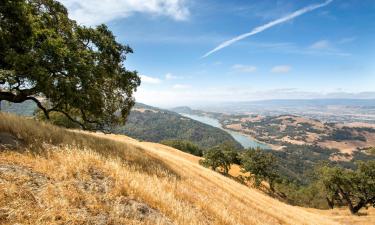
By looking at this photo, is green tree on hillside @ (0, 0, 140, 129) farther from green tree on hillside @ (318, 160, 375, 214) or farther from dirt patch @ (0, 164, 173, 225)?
green tree on hillside @ (318, 160, 375, 214)

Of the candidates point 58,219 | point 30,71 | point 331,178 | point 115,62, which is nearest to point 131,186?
point 58,219

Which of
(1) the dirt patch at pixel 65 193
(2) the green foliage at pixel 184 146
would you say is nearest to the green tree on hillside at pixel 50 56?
(1) the dirt patch at pixel 65 193

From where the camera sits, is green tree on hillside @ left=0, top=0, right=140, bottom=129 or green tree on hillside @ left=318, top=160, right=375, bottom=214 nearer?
green tree on hillside @ left=0, top=0, right=140, bottom=129

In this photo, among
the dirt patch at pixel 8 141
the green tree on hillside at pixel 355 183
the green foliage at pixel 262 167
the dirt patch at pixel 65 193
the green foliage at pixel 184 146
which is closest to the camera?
the dirt patch at pixel 65 193

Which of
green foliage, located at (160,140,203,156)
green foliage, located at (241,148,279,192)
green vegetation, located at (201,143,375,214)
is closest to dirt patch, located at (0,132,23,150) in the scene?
green vegetation, located at (201,143,375,214)

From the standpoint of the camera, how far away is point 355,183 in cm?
5866

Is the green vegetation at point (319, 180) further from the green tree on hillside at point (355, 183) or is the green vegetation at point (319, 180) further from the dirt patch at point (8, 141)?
the dirt patch at point (8, 141)

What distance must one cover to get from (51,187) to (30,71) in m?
9.43

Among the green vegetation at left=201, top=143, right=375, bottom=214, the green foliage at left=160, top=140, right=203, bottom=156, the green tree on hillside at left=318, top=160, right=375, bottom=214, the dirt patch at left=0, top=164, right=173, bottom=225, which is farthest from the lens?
the green foliage at left=160, top=140, right=203, bottom=156

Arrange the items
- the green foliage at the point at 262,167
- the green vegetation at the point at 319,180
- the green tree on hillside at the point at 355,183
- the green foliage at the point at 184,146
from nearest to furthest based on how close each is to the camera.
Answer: the green tree on hillside at the point at 355,183
the green vegetation at the point at 319,180
the green foliage at the point at 262,167
the green foliage at the point at 184,146

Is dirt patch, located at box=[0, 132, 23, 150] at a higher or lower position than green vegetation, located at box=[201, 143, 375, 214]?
higher

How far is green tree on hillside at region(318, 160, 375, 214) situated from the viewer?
57344mm

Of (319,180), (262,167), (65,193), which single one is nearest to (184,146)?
(262,167)

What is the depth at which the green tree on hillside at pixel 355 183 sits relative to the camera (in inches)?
2258
